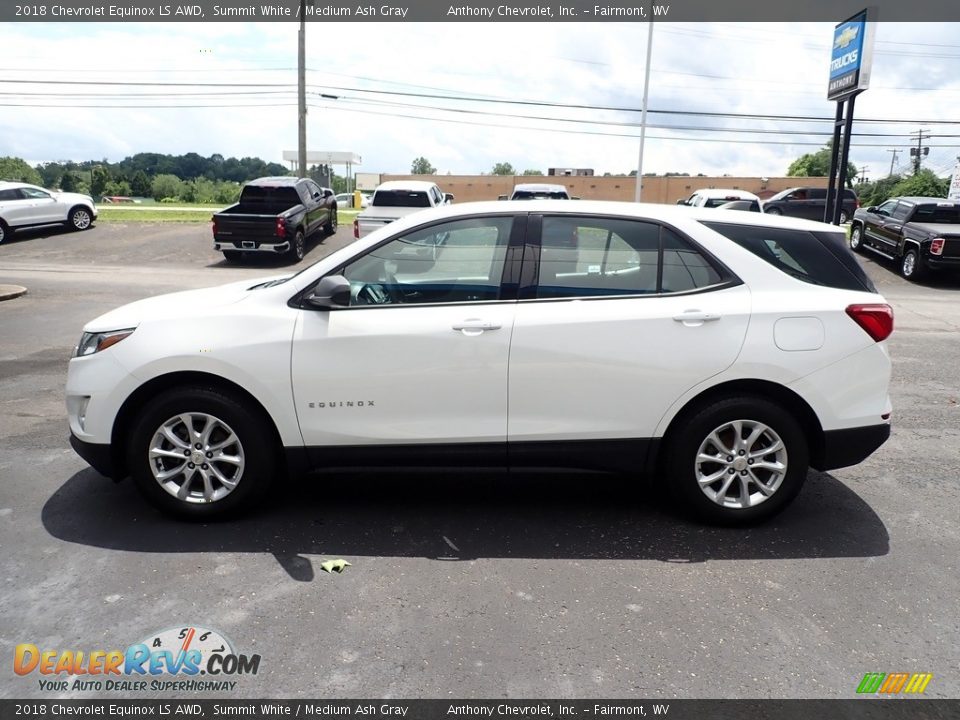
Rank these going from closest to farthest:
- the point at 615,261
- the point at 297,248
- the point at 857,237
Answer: the point at 615,261
the point at 297,248
the point at 857,237

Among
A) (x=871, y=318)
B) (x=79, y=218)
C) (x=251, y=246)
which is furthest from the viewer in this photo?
(x=79, y=218)

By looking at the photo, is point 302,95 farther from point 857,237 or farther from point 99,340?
point 99,340

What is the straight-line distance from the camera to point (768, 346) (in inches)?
161

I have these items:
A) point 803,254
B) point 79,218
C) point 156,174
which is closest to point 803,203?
point 79,218

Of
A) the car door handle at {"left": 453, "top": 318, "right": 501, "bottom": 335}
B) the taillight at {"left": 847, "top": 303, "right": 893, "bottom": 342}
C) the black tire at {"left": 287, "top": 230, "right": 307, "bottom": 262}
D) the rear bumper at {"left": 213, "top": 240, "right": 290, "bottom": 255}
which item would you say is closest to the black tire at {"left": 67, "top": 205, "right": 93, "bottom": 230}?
the rear bumper at {"left": 213, "top": 240, "right": 290, "bottom": 255}

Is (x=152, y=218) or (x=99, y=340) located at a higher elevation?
(x=99, y=340)

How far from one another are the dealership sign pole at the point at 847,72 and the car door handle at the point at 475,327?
18.0 m

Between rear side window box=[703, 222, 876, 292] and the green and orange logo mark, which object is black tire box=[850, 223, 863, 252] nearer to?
rear side window box=[703, 222, 876, 292]

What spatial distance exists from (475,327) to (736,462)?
1.64 meters

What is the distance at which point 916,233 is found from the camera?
57.9ft

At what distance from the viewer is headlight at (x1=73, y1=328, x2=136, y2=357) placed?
421 cm

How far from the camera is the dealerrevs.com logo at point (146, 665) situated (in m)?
2.93

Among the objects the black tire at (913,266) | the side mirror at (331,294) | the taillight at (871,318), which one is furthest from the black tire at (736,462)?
the black tire at (913,266)

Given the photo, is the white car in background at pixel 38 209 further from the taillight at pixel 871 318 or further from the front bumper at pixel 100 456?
the taillight at pixel 871 318
